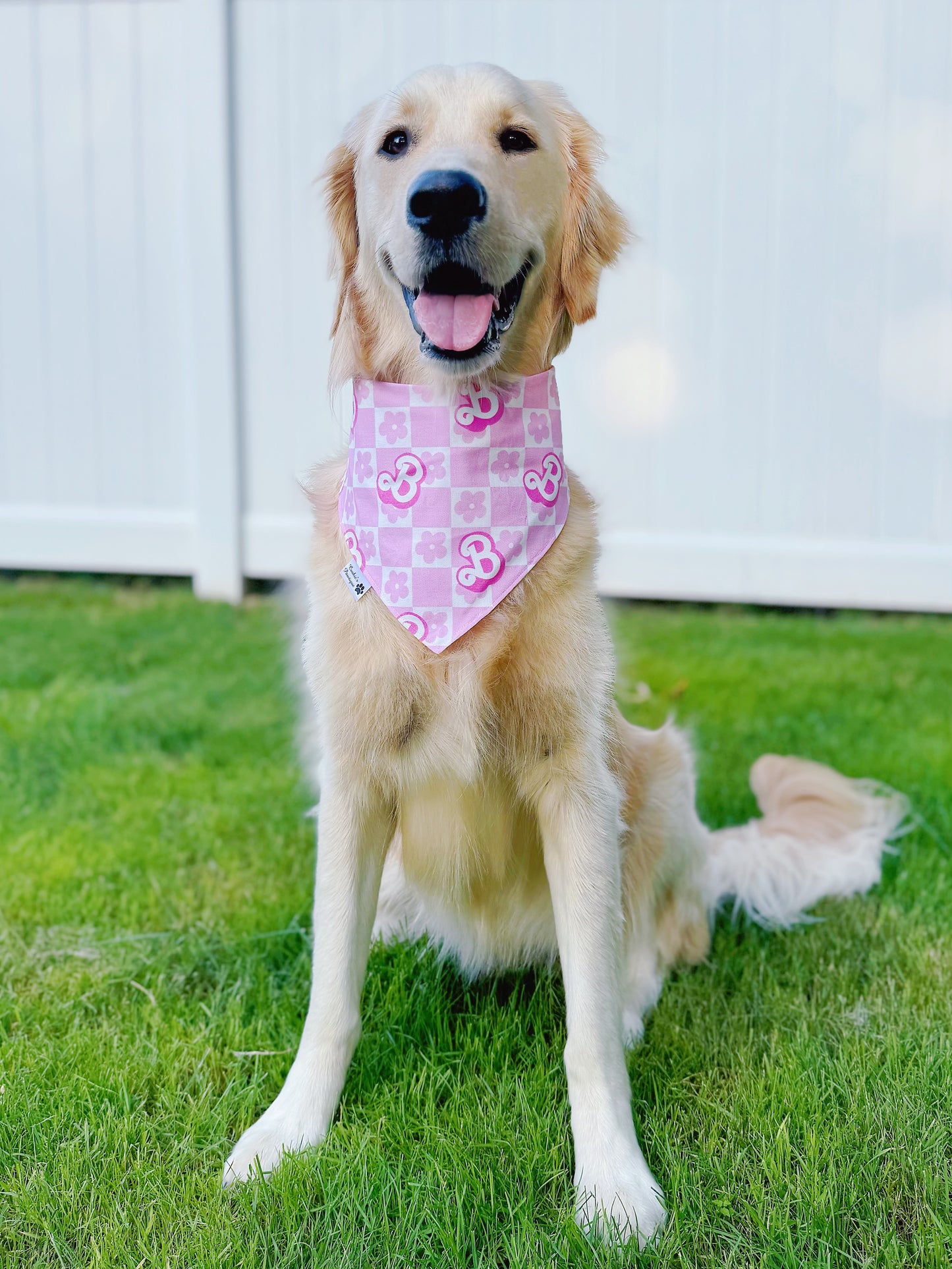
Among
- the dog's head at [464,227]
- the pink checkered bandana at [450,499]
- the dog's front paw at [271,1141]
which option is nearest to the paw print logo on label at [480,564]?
the pink checkered bandana at [450,499]

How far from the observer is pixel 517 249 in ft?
5.12

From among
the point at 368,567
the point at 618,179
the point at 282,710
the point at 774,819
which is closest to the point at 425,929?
the point at 368,567

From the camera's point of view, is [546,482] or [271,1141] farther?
[546,482]

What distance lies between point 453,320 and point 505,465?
8.7 inches

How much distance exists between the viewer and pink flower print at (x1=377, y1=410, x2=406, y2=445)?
1.63 metres

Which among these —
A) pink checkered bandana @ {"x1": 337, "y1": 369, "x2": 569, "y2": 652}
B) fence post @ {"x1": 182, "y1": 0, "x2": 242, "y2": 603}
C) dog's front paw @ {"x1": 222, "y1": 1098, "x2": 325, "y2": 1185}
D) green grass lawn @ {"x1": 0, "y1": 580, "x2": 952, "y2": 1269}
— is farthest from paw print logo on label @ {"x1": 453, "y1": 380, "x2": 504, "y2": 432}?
fence post @ {"x1": 182, "y1": 0, "x2": 242, "y2": 603}

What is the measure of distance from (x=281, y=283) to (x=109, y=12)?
1.52 meters

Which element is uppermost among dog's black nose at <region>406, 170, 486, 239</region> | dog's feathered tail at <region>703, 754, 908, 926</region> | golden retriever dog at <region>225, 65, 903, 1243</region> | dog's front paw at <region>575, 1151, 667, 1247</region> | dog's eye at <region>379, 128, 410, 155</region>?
dog's eye at <region>379, 128, 410, 155</region>

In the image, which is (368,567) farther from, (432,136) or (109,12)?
(109,12)

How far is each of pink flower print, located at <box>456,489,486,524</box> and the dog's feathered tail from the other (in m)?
0.96

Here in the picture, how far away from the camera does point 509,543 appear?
1.59m

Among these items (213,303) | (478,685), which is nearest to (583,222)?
(478,685)

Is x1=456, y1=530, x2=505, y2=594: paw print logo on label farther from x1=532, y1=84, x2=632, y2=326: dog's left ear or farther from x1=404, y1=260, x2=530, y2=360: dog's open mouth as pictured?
x1=532, y1=84, x2=632, y2=326: dog's left ear

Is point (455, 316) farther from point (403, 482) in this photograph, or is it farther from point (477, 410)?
point (403, 482)
